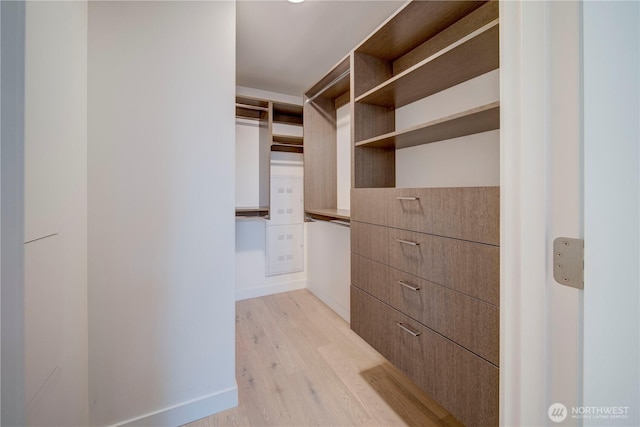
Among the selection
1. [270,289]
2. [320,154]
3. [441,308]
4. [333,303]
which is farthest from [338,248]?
[441,308]

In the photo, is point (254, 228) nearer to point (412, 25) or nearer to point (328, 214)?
point (328, 214)

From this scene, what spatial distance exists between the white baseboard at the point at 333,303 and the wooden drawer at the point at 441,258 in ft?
3.76

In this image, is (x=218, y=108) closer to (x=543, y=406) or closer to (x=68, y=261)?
(x=68, y=261)

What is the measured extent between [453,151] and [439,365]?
40.4 inches

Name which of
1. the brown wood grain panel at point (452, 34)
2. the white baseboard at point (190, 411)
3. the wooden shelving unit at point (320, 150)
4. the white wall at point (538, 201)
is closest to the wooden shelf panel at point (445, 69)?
the brown wood grain panel at point (452, 34)

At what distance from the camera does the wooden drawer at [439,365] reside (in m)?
0.89

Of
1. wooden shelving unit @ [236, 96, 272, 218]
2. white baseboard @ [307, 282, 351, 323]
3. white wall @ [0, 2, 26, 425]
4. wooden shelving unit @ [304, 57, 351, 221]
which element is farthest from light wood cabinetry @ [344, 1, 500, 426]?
wooden shelving unit @ [236, 96, 272, 218]

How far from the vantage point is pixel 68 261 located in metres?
0.92

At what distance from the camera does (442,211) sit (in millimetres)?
1009

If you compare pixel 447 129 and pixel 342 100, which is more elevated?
pixel 342 100

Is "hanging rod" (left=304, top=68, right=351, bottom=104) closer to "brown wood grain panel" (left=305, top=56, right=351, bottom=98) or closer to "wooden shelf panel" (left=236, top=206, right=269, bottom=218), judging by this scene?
"brown wood grain panel" (left=305, top=56, right=351, bottom=98)

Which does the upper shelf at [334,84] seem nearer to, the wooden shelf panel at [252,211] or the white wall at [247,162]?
the white wall at [247,162]

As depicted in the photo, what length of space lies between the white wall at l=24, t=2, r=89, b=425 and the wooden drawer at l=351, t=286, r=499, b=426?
48.8 inches
